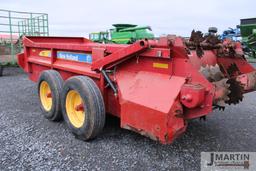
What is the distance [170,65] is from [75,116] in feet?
5.32

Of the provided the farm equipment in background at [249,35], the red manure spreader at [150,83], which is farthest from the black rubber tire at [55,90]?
the farm equipment in background at [249,35]

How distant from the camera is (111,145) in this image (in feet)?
11.4

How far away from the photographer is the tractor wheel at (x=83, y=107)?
11.0 ft

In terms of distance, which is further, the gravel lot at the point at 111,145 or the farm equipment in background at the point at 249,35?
the farm equipment in background at the point at 249,35

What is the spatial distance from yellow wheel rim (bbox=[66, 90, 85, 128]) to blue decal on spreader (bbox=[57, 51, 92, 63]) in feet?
1.72

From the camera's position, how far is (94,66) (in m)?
3.53

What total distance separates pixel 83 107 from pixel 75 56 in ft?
3.40

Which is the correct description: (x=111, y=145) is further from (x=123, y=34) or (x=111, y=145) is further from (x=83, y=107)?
(x=123, y=34)

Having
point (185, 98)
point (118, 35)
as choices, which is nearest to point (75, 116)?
point (185, 98)

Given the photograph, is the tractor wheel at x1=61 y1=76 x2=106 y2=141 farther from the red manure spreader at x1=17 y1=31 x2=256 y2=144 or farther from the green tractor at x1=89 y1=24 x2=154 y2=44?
the green tractor at x1=89 y1=24 x2=154 y2=44

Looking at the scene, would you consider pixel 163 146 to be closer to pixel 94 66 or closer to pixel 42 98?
pixel 94 66

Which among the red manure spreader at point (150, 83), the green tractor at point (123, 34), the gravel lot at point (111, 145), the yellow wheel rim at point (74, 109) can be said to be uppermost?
the green tractor at point (123, 34)

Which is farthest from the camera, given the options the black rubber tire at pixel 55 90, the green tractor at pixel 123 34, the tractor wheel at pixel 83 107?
the green tractor at pixel 123 34

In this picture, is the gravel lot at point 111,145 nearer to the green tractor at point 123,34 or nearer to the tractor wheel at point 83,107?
the tractor wheel at point 83,107
